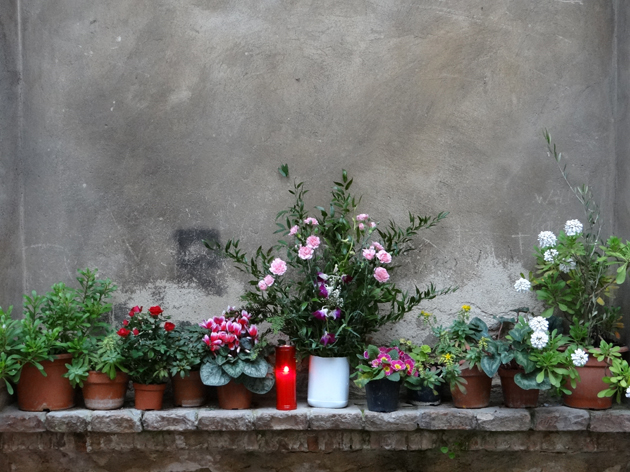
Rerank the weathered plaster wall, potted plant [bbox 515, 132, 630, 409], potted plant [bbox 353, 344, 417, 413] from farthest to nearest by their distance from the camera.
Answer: the weathered plaster wall < potted plant [bbox 515, 132, 630, 409] < potted plant [bbox 353, 344, 417, 413]

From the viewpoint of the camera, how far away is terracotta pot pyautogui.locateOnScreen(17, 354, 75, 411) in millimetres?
3359

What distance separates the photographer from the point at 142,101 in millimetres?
3848

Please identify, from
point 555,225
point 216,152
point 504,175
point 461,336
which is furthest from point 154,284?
point 555,225

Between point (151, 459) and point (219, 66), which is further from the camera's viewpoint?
point (219, 66)

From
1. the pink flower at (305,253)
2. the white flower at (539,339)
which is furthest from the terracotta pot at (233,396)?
the white flower at (539,339)

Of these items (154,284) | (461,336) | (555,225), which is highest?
(555,225)

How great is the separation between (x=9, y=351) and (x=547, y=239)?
298 centimetres

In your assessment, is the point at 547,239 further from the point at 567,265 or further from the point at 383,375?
the point at 383,375

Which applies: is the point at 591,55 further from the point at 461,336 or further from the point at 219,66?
the point at 219,66

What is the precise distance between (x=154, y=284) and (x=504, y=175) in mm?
2247

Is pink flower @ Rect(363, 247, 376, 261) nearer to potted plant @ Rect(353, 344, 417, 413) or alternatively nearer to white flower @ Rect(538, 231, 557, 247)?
potted plant @ Rect(353, 344, 417, 413)

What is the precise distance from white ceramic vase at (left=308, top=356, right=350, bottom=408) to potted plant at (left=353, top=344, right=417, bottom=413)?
0.40ft

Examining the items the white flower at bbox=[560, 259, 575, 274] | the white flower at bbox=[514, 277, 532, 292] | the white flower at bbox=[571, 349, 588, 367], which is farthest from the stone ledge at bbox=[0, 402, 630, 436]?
the white flower at bbox=[560, 259, 575, 274]

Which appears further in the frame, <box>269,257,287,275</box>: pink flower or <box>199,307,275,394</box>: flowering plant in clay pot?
<box>269,257,287,275</box>: pink flower
